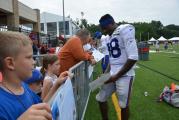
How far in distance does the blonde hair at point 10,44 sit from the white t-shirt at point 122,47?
130 inches

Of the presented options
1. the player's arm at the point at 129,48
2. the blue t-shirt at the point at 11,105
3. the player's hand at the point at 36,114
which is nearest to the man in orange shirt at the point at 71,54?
the player's arm at the point at 129,48

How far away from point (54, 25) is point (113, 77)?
70080 mm

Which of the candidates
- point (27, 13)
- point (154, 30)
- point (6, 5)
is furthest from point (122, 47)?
point (154, 30)

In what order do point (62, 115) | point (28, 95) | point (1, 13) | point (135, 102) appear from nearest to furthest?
point (28, 95)
point (62, 115)
point (135, 102)
point (1, 13)

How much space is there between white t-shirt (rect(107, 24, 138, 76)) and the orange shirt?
1.13 meters

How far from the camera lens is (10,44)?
2170 mm

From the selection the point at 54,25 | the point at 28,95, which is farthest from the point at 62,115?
the point at 54,25

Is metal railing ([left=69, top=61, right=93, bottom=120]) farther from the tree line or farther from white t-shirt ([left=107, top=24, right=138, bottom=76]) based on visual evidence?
the tree line

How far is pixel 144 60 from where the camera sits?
96.3 feet

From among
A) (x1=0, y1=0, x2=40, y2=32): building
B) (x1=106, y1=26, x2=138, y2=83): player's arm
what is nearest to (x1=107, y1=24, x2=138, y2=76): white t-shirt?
(x1=106, y1=26, x2=138, y2=83): player's arm

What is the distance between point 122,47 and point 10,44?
11.5 ft

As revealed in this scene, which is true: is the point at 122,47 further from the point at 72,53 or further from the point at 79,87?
the point at 72,53

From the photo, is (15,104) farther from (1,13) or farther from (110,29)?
(1,13)

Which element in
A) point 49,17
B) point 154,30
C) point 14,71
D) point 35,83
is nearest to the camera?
point 14,71
